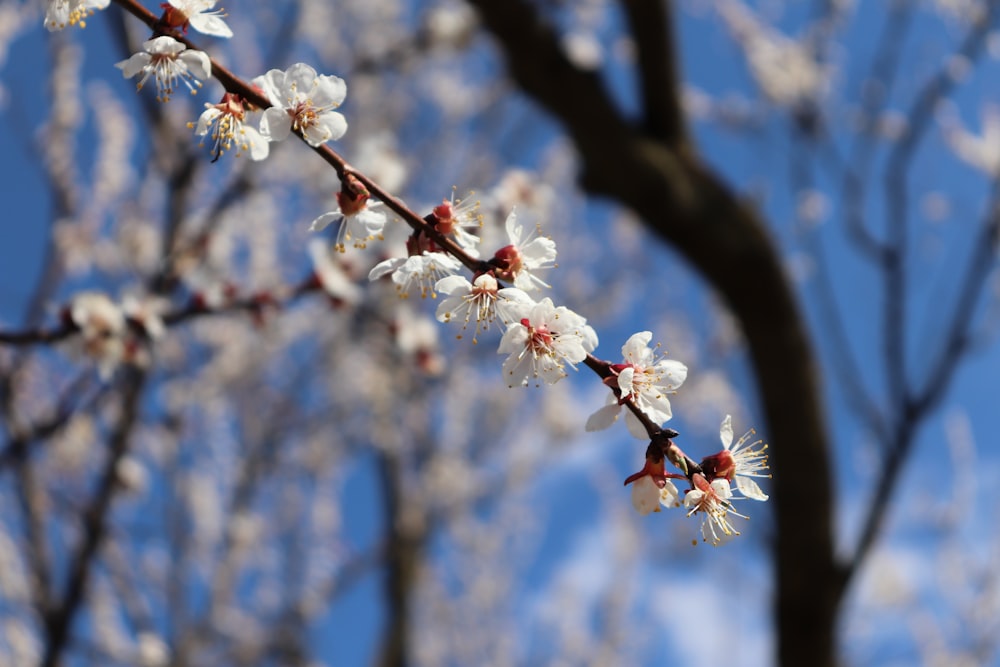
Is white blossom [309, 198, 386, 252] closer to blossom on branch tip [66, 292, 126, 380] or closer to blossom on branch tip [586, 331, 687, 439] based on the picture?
blossom on branch tip [586, 331, 687, 439]

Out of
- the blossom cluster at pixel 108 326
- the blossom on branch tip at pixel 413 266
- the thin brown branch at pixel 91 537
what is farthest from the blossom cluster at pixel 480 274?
the thin brown branch at pixel 91 537

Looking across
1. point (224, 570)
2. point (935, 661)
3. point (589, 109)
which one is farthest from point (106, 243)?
point (935, 661)

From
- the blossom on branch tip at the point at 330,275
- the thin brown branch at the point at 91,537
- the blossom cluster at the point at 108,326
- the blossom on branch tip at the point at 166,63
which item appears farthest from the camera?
the thin brown branch at the point at 91,537

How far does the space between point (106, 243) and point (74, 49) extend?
1.58 meters

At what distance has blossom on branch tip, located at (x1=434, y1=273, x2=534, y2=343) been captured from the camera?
0.93m

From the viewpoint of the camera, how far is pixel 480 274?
37.7 inches

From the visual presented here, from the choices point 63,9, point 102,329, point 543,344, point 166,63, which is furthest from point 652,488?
point 102,329

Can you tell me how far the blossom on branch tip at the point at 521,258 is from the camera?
0.98 m

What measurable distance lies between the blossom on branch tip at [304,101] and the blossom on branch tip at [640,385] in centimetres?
43

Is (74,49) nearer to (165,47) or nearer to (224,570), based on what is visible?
(224,570)

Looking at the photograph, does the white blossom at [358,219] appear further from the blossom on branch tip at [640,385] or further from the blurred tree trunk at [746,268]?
the blurred tree trunk at [746,268]

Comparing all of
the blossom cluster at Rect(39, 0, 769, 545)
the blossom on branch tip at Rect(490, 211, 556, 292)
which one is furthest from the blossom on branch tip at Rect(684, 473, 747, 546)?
the blossom on branch tip at Rect(490, 211, 556, 292)

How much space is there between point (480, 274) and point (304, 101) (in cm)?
30

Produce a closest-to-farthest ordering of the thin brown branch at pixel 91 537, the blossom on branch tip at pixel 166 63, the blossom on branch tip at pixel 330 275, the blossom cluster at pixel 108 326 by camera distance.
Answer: the blossom on branch tip at pixel 166 63 < the blossom cluster at pixel 108 326 < the blossom on branch tip at pixel 330 275 < the thin brown branch at pixel 91 537
